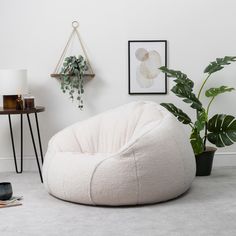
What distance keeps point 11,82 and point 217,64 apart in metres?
1.83

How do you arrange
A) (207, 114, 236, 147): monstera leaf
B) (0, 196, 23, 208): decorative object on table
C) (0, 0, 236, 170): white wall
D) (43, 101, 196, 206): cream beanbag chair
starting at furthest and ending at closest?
(0, 0, 236, 170): white wall < (207, 114, 236, 147): monstera leaf < (0, 196, 23, 208): decorative object on table < (43, 101, 196, 206): cream beanbag chair

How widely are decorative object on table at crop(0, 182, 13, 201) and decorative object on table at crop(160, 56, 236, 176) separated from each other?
1.69 meters

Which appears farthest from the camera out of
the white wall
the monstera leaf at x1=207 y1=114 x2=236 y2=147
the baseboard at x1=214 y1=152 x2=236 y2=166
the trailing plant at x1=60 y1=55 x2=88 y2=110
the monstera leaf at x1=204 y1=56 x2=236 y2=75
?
the baseboard at x1=214 y1=152 x2=236 y2=166

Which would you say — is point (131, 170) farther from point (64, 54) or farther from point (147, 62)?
point (64, 54)

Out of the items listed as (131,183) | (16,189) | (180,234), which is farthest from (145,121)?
(180,234)

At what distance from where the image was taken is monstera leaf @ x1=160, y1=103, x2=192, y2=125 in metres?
4.76

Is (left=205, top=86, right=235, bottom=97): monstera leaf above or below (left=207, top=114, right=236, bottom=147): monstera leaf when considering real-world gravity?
above

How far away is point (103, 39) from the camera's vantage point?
5.08m

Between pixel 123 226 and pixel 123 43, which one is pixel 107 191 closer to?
pixel 123 226

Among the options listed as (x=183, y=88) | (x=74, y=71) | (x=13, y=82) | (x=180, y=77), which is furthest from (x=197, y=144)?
(x=13, y=82)

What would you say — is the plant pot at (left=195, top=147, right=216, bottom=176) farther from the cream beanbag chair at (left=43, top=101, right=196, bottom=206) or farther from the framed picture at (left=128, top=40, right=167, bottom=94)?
the framed picture at (left=128, top=40, right=167, bottom=94)

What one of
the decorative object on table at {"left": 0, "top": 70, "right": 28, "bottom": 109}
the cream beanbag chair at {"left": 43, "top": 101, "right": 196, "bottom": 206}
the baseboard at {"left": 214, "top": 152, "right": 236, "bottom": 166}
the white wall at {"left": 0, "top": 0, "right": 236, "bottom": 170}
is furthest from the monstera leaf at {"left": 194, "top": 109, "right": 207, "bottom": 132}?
the decorative object on table at {"left": 0, "top": 70, "right": 28, "bottom": 109}

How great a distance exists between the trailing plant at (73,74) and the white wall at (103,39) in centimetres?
12

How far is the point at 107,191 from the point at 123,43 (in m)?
1.96
